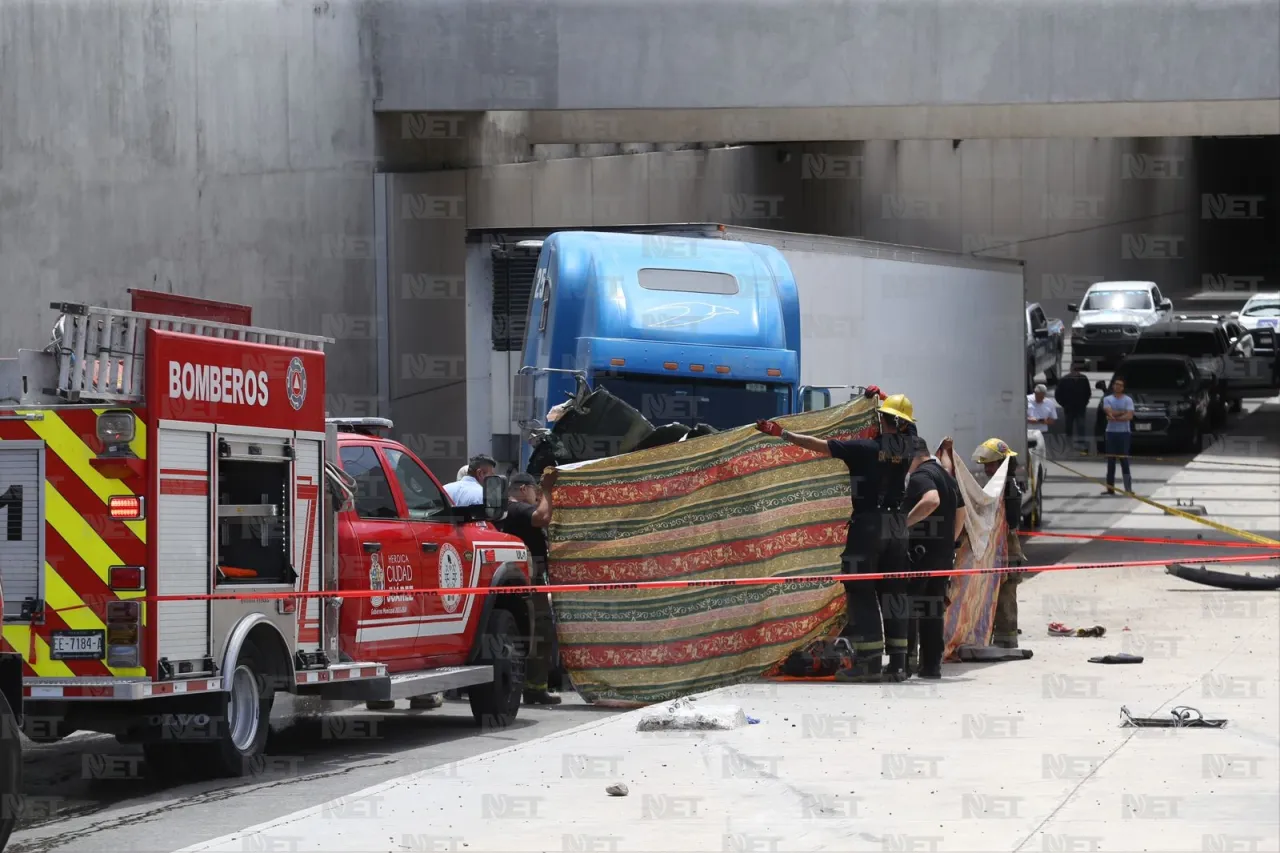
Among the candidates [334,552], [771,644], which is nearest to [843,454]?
[771,644]

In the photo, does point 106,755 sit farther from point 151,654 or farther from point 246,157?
point 246,157

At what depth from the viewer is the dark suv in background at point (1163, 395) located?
35906 millimetres

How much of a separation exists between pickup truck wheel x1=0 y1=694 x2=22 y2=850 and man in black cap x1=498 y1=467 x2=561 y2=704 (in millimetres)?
5818

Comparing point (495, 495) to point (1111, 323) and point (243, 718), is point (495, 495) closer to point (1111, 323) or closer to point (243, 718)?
point (243, 718)

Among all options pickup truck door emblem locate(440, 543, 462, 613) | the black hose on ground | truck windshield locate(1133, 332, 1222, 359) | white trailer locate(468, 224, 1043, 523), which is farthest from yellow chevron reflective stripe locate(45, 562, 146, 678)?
truck windshield locate(1133, 332, 1222, 359)

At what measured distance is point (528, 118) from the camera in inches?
1182

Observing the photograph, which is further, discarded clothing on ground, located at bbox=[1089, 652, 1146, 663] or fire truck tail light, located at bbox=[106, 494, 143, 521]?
discarded clothing on ground, located at bbox=[1089, 652, 1146, 663]

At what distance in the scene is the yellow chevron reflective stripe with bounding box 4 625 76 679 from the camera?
9.63 meters

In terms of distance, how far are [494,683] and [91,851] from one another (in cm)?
478

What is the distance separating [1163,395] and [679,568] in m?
25.0

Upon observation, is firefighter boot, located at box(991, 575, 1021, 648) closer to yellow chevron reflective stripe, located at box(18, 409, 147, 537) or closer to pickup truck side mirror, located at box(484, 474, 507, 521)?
pickup truck side mirror, located at box(484, 474, 507, 521)

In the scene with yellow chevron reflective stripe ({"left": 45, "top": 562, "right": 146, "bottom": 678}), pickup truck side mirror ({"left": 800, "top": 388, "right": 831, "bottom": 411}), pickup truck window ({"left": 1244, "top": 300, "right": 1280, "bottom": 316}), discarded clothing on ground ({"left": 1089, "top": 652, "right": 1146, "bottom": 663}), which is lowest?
discarded clothing on ground ({"left": 1089, "top": 652, "right": 1146, "bottom": 663})

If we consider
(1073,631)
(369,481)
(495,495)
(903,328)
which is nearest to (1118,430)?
(903,328)

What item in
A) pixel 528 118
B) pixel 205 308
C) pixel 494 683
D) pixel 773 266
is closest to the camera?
pixel 205 308
